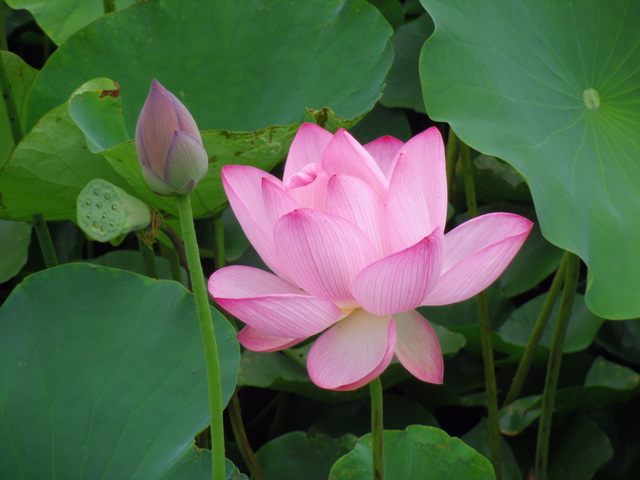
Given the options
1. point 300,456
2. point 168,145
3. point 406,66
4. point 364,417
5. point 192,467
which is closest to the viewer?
point 168,145

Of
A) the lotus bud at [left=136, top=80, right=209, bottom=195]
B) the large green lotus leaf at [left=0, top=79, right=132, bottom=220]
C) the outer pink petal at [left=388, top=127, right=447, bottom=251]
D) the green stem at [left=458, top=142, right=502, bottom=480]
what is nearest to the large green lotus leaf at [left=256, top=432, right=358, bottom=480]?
the green stem at [left=458, top=142, right=502, bottom=480]

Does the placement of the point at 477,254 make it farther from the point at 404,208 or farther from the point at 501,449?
the point at 501,449

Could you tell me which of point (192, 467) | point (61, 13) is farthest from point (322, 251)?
point (61, 13)

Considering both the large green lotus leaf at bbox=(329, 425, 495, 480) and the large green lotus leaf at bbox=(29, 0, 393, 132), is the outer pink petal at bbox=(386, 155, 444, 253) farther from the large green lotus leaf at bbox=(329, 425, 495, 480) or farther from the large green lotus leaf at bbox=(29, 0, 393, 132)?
the large green lotus leaf at bbox=(29, 0, 393, 132)

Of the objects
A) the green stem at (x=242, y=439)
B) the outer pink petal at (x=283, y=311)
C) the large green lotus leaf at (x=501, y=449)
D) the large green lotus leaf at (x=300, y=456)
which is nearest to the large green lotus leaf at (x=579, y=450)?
the large green lotus leaf at (x=501, y=449)

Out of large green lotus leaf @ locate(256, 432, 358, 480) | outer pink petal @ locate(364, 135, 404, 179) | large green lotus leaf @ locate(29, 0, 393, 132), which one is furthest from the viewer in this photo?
large green lotus leaf @ locate(256, 432, 358, 480)

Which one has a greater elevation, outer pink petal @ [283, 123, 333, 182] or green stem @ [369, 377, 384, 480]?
outer pink petal @ [283, 123, 333, 182]

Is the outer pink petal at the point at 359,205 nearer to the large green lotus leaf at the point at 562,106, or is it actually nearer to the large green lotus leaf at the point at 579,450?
the large green lotus leaf at the point at 562,106
